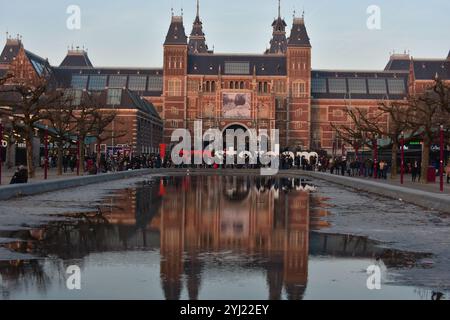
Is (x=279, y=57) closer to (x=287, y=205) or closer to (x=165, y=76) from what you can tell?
(x=165, y=76)

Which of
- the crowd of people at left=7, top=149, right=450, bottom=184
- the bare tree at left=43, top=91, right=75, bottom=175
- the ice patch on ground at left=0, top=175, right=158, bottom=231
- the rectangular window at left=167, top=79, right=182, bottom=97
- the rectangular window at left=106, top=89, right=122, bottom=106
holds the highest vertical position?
the rectangular window at left=167, top=79, right=182, bottom=97

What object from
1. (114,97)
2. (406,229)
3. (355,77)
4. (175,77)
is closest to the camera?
(406,229)

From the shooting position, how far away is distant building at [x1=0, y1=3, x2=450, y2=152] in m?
123

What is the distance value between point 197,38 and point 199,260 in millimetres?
156736

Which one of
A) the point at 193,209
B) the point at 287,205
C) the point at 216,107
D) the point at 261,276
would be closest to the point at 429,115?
the point at 287,205

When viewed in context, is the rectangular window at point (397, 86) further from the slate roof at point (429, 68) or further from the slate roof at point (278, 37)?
the slate roof at point (278, 37)

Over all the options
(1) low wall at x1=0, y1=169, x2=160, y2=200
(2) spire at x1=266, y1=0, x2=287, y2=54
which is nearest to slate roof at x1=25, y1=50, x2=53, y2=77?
(2) spire at x1=266, y1=0, x2=287, y2=54

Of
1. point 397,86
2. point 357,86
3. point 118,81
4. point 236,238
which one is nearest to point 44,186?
point 236,238

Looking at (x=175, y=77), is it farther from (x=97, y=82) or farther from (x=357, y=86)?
(x=357, y=86)

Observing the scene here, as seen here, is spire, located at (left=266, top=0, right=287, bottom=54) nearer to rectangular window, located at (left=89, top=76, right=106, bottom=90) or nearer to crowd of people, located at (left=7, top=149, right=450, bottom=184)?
rectangular window, located at (left=89, top=76, right=106, bottom=90)

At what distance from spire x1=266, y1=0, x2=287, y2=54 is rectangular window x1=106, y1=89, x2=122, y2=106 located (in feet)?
237

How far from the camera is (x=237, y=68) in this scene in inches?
4978
